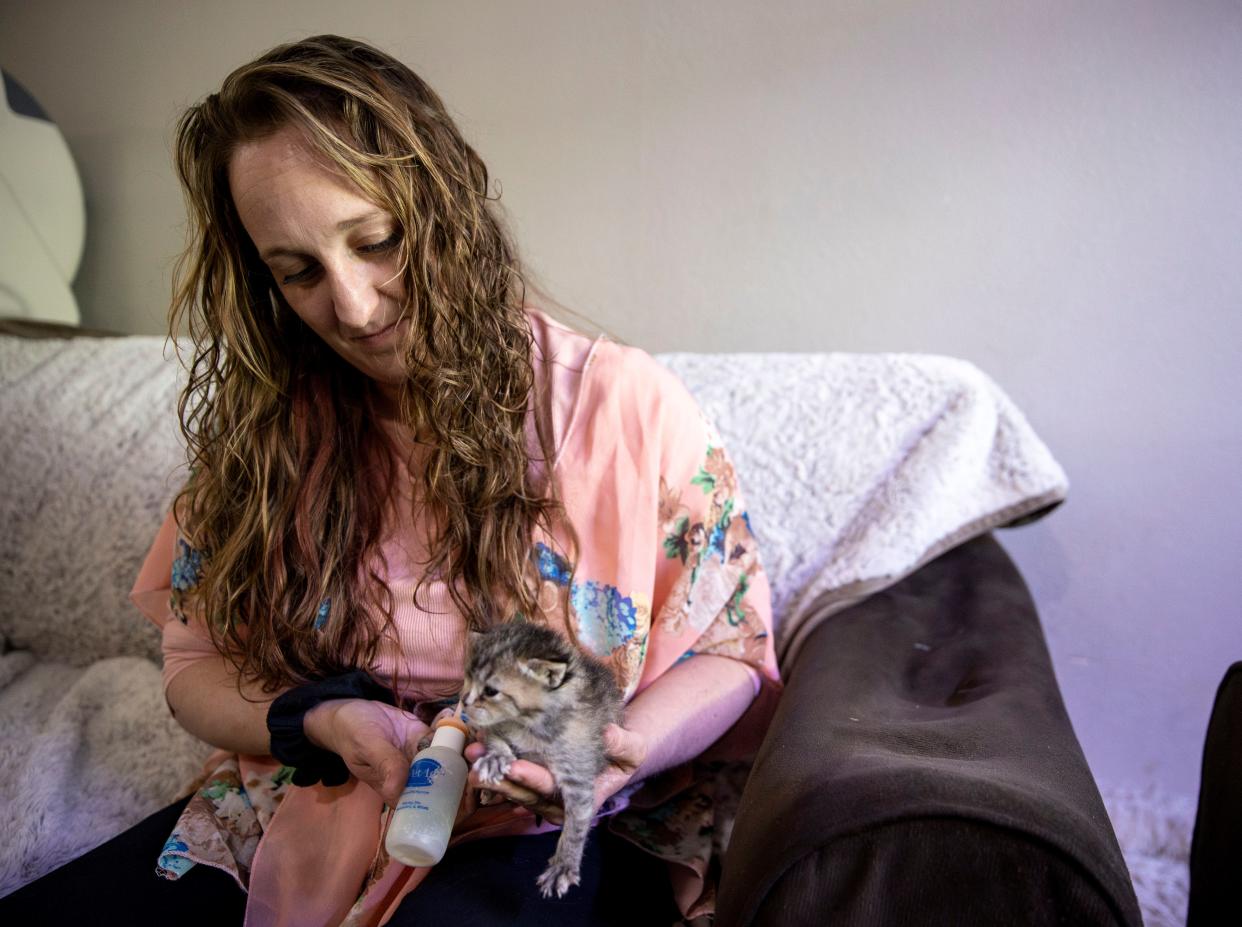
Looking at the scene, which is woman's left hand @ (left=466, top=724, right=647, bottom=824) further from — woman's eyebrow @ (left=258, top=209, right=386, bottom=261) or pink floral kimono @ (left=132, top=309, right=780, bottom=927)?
woman's eyebrow @ (left=258, top=209, right=386, bottom=261)

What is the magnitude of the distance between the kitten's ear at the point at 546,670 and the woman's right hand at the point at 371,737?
19 centimetres

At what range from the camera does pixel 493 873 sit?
85 centimetres

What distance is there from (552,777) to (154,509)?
1.04m

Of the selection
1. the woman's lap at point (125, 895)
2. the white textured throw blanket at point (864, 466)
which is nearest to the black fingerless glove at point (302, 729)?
the woman's lap at point (125, 895)

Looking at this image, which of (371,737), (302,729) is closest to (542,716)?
(371,737)

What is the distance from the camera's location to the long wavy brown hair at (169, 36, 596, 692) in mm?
854

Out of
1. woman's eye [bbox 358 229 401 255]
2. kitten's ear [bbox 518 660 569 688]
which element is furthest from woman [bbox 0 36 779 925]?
kitten's ear [bbox 518 660 569 688]

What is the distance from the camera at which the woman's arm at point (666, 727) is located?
0.75 metres

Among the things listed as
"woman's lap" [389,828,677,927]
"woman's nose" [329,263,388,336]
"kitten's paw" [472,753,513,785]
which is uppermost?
"woman's nose" [329,263,388,336]

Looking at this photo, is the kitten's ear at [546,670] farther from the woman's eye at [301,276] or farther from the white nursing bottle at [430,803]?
the woman's eye at [301,276]

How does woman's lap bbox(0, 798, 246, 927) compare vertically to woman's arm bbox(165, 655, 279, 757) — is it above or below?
below

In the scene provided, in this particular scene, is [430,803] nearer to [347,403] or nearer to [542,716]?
[542,716]

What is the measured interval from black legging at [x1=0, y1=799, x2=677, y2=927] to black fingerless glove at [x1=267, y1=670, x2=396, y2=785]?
16cm

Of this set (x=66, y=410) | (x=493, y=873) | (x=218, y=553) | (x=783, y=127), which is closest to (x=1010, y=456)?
(x=783, y=127)
